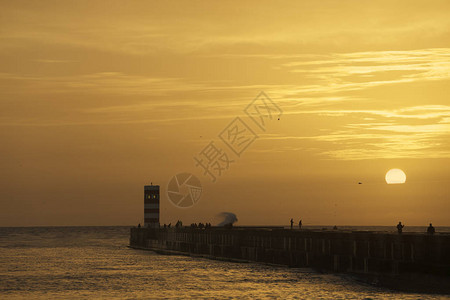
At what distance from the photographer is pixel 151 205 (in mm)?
121375

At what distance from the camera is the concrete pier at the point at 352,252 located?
45312mm

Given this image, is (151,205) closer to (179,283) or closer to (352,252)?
(179,283)

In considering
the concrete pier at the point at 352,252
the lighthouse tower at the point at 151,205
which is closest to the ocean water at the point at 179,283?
the concrete pier at the point at 352,252

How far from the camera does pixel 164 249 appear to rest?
110m

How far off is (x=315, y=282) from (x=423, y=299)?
13886 millimetres

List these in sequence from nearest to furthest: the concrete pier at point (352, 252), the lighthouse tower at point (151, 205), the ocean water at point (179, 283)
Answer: the concrete pier at point (352, 252)
the ocean water at point (179, 283)
the lighthouse tower at point (151, 205)

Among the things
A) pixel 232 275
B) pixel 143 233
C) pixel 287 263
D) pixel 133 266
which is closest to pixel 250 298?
pixel 232 275

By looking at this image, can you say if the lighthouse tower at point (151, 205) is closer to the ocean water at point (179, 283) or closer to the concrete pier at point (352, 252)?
the concrete pier at point (352, 252)

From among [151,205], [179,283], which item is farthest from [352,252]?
[151,205]

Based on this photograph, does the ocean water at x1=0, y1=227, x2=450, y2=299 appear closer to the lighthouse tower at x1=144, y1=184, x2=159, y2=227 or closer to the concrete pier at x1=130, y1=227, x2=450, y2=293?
the concrete pier at x1=130, y1=227, x2=450, y2=293

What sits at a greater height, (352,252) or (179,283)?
(352,252)

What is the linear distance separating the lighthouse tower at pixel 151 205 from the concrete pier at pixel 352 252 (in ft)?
86.6

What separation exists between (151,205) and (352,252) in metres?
69.0

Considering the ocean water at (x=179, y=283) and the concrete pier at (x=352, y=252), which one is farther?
the ocean water at (x=179, y=283)
